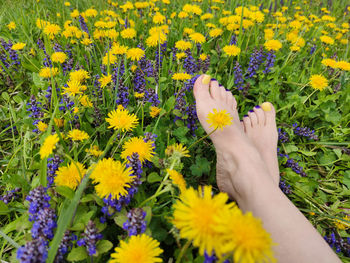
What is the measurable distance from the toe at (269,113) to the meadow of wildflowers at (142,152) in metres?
0.11

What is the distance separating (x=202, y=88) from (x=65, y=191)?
3.75 ft

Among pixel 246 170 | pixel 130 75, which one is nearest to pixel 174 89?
pixel 130 75

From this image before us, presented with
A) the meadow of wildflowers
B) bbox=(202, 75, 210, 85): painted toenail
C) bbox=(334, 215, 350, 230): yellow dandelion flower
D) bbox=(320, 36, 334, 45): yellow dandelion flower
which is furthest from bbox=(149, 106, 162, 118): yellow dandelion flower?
bbox=(320, 36, 334, 45): yellow dandelion flower

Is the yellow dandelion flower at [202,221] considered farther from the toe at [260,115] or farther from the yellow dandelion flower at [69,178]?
the toe at [260,115]

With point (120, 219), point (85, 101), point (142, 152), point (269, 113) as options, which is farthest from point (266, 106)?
point (120, 219)

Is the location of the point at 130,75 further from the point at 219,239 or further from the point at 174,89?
the point at 219,239

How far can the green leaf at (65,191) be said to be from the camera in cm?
83

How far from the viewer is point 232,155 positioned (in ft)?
4.40

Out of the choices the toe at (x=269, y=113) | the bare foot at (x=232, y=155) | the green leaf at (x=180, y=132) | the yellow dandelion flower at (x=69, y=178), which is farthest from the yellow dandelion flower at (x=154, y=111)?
the toe at (x=269, y=113)

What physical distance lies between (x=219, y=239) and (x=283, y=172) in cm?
110

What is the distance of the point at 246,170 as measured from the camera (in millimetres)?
1247

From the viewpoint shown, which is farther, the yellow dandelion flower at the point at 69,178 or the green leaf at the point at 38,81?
the green leaf at the point at 38,81

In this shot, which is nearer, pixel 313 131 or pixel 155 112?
pixel 155 112

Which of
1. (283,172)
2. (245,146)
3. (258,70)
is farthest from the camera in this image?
(258,70)
